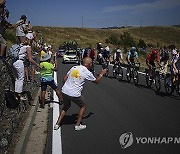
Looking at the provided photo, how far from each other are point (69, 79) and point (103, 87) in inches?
279

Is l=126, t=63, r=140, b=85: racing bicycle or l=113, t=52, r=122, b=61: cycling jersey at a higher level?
l=113, t=52, r=122, b=61: cycling jersey

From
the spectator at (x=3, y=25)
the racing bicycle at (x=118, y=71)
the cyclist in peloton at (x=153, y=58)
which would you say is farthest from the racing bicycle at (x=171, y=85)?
the spectator at (x=3, y=25)

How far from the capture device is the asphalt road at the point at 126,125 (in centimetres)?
588

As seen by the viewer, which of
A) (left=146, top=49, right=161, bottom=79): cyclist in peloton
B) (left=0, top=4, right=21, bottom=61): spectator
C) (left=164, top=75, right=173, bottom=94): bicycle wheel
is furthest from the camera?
(left=146, top=49, right=161, bottom=79): cyclist in peloton

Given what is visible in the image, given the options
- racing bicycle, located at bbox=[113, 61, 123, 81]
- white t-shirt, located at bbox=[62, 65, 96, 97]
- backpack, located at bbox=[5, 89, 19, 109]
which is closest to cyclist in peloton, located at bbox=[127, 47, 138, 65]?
racing bicycle, located at bbox=[113, 61, 123, 81]

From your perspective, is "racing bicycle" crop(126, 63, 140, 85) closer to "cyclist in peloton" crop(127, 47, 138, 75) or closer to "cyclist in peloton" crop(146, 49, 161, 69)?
"cyclist in peloton" crop(127, 47, 138, 75)

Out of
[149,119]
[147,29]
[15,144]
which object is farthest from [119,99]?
[147,29]

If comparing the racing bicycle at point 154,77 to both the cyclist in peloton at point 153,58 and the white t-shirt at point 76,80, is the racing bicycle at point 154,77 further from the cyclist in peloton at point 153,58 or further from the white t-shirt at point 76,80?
the white t-shirt at point 76,80

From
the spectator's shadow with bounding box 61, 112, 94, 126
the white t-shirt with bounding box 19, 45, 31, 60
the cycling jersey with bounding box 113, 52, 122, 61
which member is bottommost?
the spectator's shadow with bounding box 61, 112, 94, 126

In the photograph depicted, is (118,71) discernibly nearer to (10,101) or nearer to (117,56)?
(117,56)

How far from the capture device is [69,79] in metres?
6.99

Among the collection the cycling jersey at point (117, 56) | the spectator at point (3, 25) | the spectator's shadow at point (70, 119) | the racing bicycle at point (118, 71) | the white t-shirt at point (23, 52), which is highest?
the spectator at point (3, 25)

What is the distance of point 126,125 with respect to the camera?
730 centimetres

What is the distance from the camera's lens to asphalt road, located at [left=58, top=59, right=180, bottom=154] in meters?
5.88
